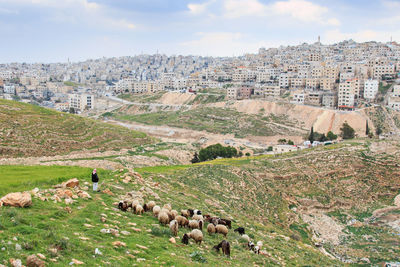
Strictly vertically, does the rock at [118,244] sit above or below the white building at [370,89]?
below

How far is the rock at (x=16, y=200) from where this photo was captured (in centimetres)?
997

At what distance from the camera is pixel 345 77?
95.8 meters

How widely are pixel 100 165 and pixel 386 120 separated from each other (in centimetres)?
6255

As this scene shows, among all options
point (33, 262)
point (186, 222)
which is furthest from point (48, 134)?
point (33, 262)

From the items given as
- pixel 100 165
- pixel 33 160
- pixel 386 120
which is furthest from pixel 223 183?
pixel 386 120

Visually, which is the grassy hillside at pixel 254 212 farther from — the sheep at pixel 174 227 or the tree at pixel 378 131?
the tree at pixel 378 131

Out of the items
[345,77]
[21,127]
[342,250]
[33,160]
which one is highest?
[345,77]

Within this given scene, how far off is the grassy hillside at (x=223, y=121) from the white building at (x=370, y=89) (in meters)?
21.9

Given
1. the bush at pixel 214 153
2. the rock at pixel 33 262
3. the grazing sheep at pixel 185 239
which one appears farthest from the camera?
the bush at pixel 214 153

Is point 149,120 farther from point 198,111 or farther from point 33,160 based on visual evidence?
point 33,160

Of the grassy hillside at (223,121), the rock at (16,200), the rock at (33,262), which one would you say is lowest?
the grassy hillside at (223,121)

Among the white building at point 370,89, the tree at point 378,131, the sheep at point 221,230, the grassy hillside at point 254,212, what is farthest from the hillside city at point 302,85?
the sheep at point 221,230

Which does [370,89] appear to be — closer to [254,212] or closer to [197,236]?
[254,212]

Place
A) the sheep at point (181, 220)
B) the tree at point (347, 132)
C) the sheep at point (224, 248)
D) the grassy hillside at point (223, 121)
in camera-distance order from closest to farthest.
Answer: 1. the sheep at point (224, 248)
2. the sheep at point (181, 220)
3. the tree at point (347, 132)
4. the grassy hillside at point (223, 121)
